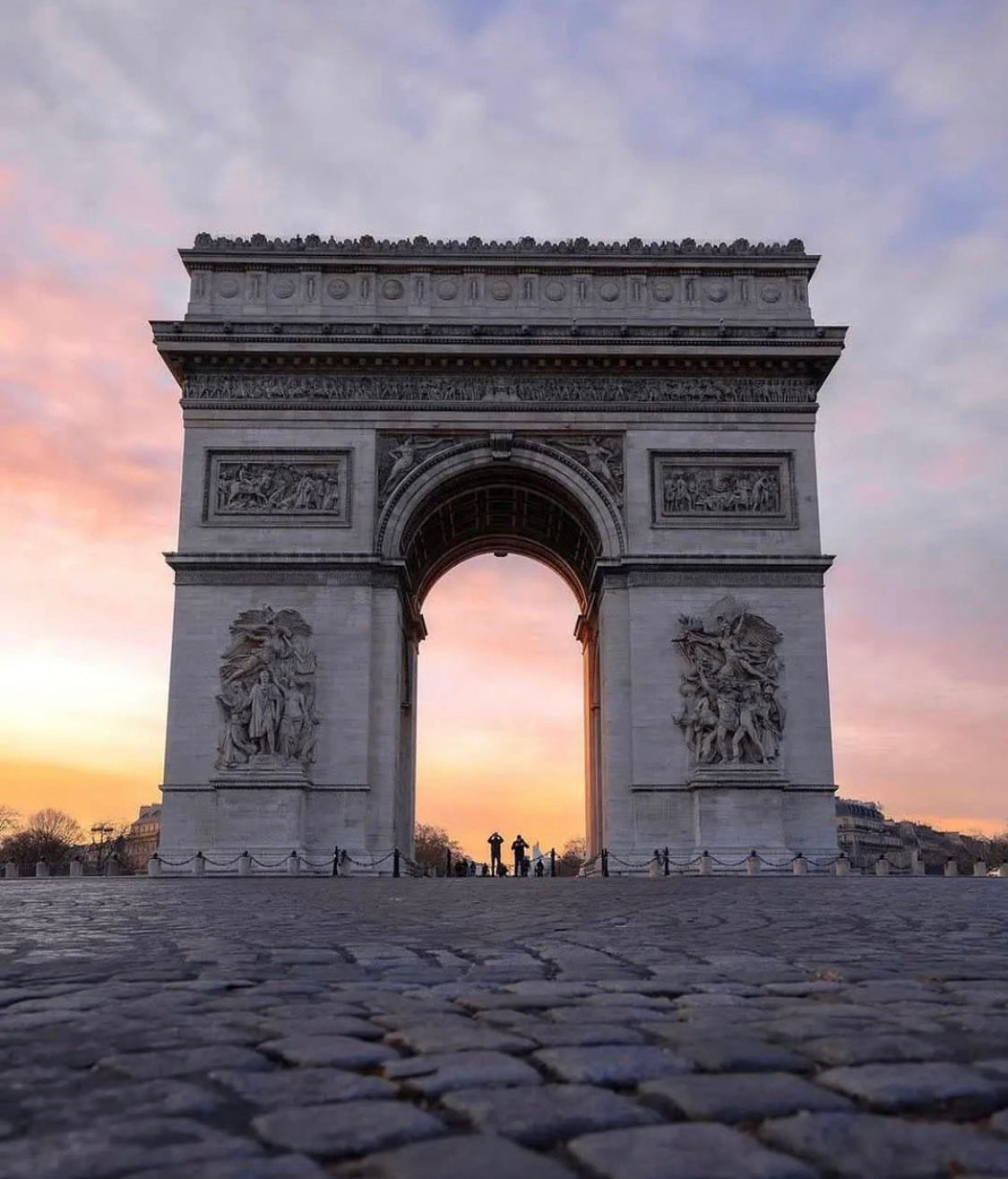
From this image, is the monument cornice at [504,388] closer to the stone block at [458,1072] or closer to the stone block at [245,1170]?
the stone block at [458,1072]

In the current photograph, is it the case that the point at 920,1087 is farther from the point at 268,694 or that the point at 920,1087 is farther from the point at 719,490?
the point at 719,490

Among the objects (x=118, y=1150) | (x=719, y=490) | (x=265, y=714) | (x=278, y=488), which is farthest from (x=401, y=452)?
(x=118, y=1150)

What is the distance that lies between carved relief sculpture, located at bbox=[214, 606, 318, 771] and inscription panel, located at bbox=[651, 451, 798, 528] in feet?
27.5

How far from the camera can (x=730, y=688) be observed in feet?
93.5

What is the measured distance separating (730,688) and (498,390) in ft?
27.8

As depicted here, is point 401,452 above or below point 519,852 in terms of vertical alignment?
above

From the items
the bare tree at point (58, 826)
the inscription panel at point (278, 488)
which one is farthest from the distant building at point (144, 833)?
the inscription panel at point (278, 488)

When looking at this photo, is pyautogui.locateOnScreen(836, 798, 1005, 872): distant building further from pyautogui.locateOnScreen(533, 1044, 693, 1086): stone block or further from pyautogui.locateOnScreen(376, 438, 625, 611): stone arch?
pyautogui.locateOnScreen(533, 1044, 693, 1086): stone block

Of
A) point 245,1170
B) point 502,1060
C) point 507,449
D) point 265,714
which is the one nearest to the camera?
point 245,1170

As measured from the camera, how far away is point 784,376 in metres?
30.4

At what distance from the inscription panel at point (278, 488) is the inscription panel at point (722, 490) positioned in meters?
7.05

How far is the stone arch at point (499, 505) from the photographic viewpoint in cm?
2980

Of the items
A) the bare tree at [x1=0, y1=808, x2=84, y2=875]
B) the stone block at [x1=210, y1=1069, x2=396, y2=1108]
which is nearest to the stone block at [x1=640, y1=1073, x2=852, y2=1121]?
the stone block at [x1=210, y1=1069, x2=396, y2=1108]

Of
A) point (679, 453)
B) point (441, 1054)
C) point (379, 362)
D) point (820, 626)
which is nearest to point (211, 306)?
point (379, 362)
